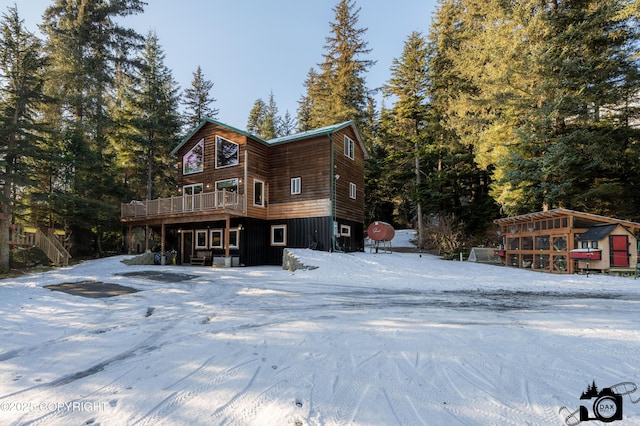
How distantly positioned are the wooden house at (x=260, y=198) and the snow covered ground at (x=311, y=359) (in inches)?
375

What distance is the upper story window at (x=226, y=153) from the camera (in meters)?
17.7

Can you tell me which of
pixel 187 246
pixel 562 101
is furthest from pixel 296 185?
pixel 562 101

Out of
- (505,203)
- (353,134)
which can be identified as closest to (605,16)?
(505,203)

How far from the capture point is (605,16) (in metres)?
13.8

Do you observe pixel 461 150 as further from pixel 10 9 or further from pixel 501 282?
pixel 10 9

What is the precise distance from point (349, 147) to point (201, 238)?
37.1 ft

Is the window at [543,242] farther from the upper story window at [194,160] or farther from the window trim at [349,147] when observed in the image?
the upper story window at [194,160]

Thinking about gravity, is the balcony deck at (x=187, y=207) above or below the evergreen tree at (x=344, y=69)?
below

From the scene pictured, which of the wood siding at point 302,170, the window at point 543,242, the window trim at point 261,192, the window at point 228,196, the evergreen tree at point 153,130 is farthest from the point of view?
the evergreen tree at point 153,130

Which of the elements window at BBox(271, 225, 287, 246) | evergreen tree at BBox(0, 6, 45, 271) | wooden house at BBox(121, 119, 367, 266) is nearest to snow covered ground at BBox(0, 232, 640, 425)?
evergreen tree at BBox(0, 6, 45, 271)

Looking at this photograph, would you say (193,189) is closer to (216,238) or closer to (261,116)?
(216,238)

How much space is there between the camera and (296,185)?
17734 millimetres

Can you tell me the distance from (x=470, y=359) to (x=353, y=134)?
59.9 ft

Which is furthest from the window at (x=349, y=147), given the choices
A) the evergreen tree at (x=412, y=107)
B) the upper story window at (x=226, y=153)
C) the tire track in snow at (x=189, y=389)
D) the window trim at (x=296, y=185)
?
the tire track in snow at (x=189, y=389)
